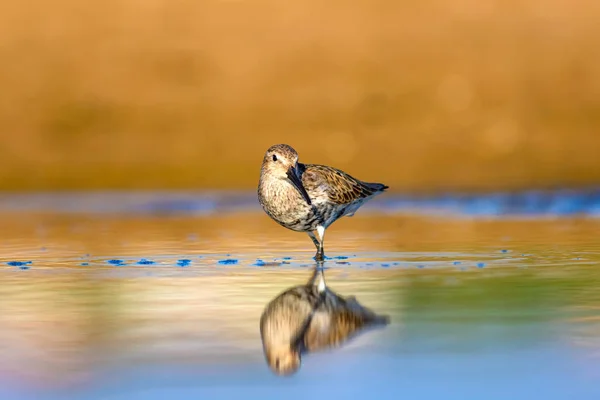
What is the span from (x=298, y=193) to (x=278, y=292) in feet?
8.31

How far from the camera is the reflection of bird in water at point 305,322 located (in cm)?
708

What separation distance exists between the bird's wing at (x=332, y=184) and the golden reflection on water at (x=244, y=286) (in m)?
0.54

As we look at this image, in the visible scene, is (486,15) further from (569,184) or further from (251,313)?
→ (251,313)

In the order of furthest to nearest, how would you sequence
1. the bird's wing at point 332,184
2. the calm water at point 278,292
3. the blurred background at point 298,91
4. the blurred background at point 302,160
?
the blurred background at point 298,91 < the bird's wing at point 332,184 < the blurred background at point 302,160 < the calm water at point 278,292

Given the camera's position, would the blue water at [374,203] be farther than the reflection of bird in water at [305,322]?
Yes

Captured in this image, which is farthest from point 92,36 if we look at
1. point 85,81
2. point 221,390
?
point 221,390

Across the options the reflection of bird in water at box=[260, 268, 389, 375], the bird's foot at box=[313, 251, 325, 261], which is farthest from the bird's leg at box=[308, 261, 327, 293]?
the bird's foot at box=[313, 251, 325, 261]

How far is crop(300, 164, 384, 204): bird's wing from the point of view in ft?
40.7

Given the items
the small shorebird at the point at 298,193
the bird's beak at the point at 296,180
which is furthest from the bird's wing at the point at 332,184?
the bird's beak at the point at 296,180

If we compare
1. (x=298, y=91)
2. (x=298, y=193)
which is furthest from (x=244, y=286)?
(x=298, y=91)

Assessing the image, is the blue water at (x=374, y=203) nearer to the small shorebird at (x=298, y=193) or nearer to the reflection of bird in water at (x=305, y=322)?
the small shorebird at (x=298, y=193)

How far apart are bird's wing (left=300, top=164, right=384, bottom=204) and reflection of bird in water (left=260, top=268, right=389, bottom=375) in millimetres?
2711

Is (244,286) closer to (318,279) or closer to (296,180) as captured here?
(318,279)

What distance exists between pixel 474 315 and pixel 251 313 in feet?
4.66
